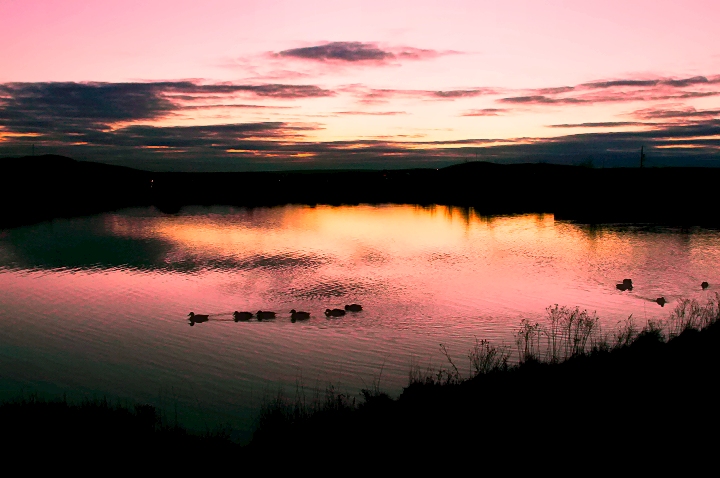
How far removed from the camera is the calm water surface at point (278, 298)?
14.9m

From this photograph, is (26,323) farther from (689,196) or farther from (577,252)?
(689,196)

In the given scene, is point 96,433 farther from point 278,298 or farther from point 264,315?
point 278,298

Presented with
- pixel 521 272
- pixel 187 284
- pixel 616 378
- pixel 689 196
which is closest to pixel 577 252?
pixel 521 272

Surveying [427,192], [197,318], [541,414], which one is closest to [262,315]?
[197,318]

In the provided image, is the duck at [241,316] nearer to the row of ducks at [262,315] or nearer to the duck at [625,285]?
the row of ducks at [262,315]

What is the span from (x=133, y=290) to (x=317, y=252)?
13711 millimetres

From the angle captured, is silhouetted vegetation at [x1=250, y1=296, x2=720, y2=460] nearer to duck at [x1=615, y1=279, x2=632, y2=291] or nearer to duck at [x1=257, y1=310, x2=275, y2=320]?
duck at [x1=257, y1=310, x2=275, y2=320]

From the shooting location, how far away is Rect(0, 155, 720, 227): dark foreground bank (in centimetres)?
7175

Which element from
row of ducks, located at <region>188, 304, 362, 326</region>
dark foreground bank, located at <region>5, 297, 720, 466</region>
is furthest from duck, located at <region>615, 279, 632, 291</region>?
dark foreground bank, located at <region>5, 297, 720, 466</region>

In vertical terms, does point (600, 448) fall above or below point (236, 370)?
above

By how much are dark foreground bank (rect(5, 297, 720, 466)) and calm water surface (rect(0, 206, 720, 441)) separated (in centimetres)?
204

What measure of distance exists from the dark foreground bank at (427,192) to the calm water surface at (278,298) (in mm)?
20323

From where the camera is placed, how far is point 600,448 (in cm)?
819

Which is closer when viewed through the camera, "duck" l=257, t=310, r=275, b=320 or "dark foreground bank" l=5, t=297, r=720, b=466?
"dark foreground bank" l=5, t=297, r=720, b=466
